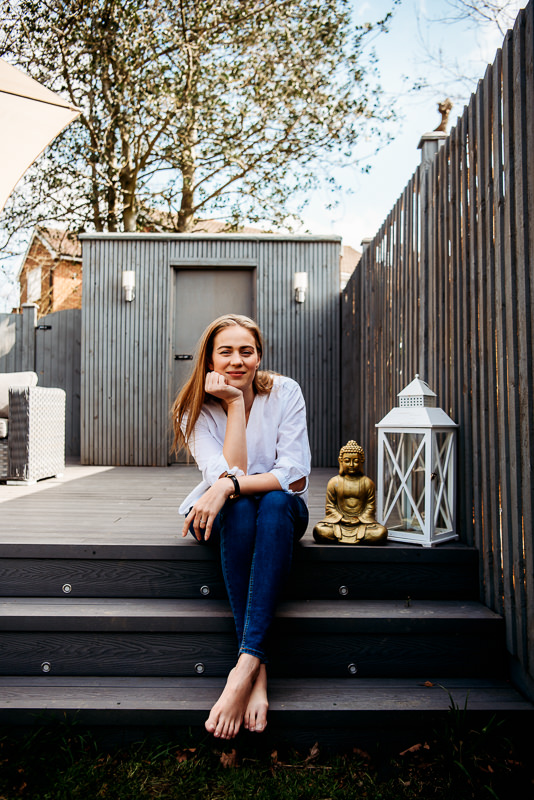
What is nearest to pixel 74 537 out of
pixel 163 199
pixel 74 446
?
pixel 74 446

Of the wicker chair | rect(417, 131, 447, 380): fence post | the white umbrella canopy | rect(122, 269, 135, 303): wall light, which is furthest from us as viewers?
rect(122, 269, 135, 303): wall light

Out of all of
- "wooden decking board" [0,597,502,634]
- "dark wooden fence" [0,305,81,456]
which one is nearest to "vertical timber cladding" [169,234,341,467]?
"dark wooden fence" [0,305,81,456]

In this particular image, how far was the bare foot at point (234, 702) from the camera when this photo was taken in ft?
5.21

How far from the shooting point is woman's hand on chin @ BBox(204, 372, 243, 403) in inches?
82.9

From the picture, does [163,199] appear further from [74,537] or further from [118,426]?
[74,537]

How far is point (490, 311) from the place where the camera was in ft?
6.56

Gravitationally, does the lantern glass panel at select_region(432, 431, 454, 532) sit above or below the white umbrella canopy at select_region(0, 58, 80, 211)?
below

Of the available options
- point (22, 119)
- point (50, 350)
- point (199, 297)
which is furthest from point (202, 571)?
point (50, 350)

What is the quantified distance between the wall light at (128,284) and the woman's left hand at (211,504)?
4412 millimetres

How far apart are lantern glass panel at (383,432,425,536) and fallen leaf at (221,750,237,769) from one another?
103cm

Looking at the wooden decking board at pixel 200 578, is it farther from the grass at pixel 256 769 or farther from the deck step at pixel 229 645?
the grass at pixel 256 769

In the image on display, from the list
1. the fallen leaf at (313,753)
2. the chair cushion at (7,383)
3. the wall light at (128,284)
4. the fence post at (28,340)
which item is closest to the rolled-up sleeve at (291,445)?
the fallen leaf at (313,753)

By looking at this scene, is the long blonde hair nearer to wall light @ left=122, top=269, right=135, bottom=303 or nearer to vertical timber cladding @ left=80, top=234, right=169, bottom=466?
vertical timber cladding @ left=80, top=234, right=169, bottom=466

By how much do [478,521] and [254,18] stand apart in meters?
9.10
